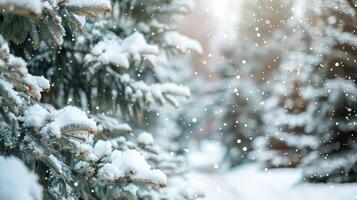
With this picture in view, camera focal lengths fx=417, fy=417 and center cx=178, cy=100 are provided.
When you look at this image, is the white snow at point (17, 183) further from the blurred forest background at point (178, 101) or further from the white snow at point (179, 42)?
the white snow at point (179, 42)

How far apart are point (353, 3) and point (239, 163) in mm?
6135

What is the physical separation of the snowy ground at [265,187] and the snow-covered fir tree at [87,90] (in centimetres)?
268

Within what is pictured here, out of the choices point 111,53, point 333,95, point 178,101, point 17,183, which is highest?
point 333,95

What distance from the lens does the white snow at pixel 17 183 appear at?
183 centimetres

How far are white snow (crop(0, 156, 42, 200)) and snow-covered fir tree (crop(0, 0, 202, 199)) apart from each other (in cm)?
22

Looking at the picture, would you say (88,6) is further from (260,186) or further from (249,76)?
(249,76)

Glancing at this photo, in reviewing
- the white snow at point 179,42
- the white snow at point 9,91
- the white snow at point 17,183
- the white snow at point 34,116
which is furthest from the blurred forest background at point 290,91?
the white snow at point 17,183

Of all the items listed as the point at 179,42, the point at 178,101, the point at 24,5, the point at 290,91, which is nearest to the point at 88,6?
the point at 24,5

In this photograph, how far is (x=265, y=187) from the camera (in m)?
8.41

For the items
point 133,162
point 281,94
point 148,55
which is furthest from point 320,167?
point 133,162

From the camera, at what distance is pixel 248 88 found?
1048cm

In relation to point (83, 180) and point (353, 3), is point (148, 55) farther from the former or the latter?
point (353, 3)

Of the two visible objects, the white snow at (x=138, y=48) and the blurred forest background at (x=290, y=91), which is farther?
the blurred forest background at (x=290, y=91)

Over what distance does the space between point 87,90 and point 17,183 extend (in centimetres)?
243
